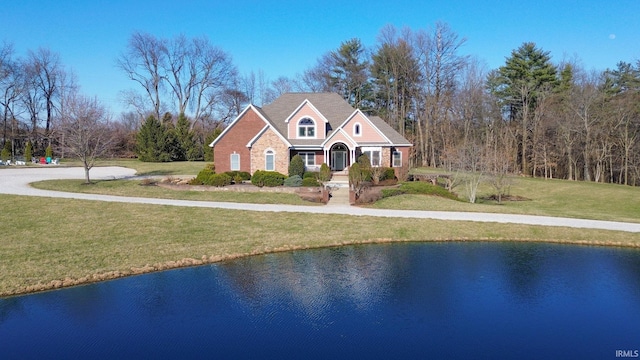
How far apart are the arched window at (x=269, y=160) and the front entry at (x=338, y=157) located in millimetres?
5536

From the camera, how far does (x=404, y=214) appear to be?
20875mm

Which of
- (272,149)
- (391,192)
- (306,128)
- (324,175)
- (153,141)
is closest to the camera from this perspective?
(391,192)

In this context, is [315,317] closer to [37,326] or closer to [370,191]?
[37,326]

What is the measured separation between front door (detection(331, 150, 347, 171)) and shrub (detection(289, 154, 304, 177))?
17.3 feet

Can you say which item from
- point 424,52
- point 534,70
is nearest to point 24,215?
point 424,52

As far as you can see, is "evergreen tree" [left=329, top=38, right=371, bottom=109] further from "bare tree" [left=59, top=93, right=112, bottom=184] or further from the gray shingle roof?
"bare tree" [left=59, top=93, right=112, bottom=184]

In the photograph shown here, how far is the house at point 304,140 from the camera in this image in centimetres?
3216

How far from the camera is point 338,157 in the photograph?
35719 millimetres

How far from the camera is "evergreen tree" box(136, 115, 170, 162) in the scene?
164ft

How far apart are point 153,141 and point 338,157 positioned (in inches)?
993

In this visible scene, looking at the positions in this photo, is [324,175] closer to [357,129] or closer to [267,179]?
[267,179]

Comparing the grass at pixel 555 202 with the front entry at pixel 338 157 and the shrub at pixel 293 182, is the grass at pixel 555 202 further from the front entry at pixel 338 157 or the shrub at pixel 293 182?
the front entry at pixel 338 157

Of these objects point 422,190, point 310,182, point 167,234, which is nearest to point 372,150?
point 310,182

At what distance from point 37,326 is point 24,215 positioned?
483 inches
